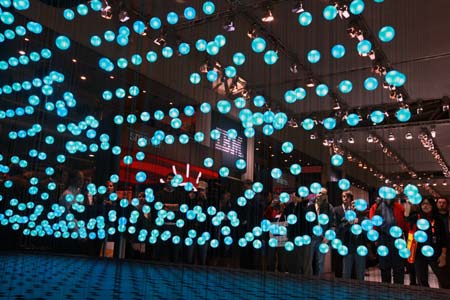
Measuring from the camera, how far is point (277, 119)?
5.27 metres

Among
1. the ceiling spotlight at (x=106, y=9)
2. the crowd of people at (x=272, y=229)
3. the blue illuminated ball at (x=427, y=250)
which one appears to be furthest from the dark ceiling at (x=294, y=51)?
the blue illuminated ball at (x=427, y=250)

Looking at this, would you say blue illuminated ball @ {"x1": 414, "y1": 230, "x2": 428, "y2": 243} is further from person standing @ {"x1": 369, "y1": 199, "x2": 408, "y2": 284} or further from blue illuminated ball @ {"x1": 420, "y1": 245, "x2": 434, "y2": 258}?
person standing @ {"x1": 369, "y1": 199, "x2": 408, "y2": 284}

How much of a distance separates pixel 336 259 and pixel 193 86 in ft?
13.4

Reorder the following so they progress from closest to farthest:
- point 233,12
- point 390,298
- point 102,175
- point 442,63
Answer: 1. point 390,298
2. point 233,12
3. point 442,63
4. point 102,175

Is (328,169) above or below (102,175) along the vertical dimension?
above

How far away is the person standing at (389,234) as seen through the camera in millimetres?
5578

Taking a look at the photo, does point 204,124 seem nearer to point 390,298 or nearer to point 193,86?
point 193,86

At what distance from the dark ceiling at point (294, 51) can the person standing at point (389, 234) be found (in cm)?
137

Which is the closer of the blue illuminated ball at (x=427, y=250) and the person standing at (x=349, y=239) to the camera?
the blue illuminated ball at (x=427, y=250)

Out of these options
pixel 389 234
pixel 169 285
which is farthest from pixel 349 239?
pixel 169 285

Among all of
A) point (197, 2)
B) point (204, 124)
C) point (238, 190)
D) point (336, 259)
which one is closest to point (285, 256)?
point (336, 259)

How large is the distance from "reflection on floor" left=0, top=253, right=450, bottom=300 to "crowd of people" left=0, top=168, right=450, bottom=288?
381 mm

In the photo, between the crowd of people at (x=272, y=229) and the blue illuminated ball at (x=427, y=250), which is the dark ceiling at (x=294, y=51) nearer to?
the crowd of people at (x=272, y=229)

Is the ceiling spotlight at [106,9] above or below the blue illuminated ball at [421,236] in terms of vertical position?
above
